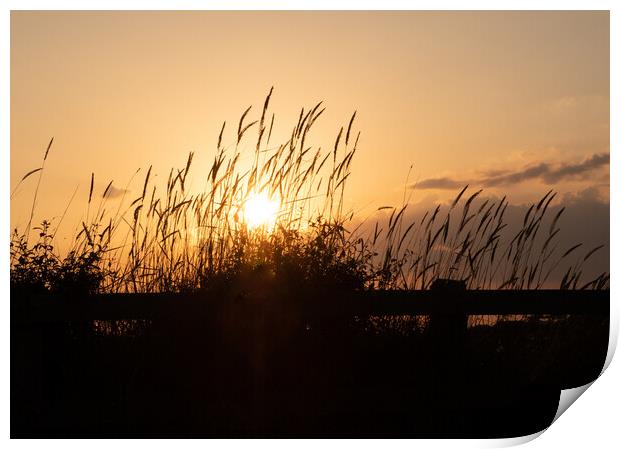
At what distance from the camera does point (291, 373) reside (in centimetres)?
278

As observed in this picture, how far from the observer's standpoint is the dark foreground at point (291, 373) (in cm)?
261

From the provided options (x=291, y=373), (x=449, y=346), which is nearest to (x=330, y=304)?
(x=291, y=373)

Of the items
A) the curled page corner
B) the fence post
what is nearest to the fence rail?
the fence post

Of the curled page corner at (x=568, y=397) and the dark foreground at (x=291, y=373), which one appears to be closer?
the dark foreground at (x=291, y=373)

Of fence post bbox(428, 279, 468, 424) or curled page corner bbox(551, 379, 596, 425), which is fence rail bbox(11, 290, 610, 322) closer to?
fence post bbox(428, 279, 468, 424)

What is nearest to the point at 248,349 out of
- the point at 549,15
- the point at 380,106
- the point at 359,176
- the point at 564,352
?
the point at 359,176

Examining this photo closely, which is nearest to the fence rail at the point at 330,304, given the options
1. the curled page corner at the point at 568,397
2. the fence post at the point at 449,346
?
the fence post at the point at 449,346

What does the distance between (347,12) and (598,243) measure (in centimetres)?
136

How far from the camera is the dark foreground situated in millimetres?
2613

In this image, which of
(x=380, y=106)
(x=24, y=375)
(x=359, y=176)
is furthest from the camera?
(x=359, y=176)

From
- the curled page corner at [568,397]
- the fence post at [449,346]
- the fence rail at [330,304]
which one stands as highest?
the fence rail at [330,304]

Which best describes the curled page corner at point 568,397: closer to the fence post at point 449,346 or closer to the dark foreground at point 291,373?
the dark foreground at point 291,373
